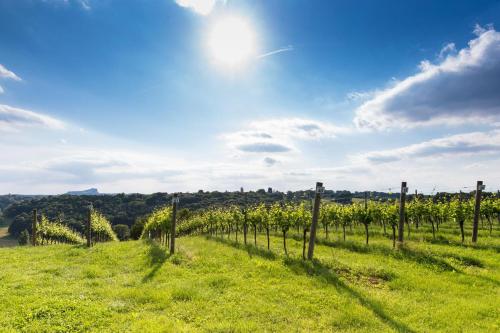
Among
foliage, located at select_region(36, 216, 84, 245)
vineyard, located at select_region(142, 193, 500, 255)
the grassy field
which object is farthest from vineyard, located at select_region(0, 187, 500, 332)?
foliage, located at select_region(36, 216, 84, 245)

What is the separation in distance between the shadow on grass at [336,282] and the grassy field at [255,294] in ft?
0.14

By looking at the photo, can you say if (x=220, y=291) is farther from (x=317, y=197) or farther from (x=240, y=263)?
(x=317, y=197)

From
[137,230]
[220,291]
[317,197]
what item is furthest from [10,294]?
[137,230]

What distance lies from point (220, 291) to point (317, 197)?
24.4 ft

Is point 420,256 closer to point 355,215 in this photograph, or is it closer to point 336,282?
point 336,282

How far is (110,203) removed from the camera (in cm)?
14538

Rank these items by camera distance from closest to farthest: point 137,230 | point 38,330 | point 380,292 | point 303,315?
point 38,330, point 303,315, point 380,292, point 137,230

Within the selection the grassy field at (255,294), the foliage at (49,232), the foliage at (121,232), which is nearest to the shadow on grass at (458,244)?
the grassy field at (255,294)

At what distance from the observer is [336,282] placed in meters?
14.1

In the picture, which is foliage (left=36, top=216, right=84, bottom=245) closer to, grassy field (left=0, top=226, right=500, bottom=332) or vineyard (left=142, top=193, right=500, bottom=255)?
vineyard (left=142, top=193, right=500, bottom=255)

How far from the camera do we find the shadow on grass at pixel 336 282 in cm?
1006

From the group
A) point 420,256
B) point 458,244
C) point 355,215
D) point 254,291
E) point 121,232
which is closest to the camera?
point 254,291

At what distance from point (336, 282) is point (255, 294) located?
150 inches

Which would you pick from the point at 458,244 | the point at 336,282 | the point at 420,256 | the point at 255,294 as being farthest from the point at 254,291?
the point at 458,244
